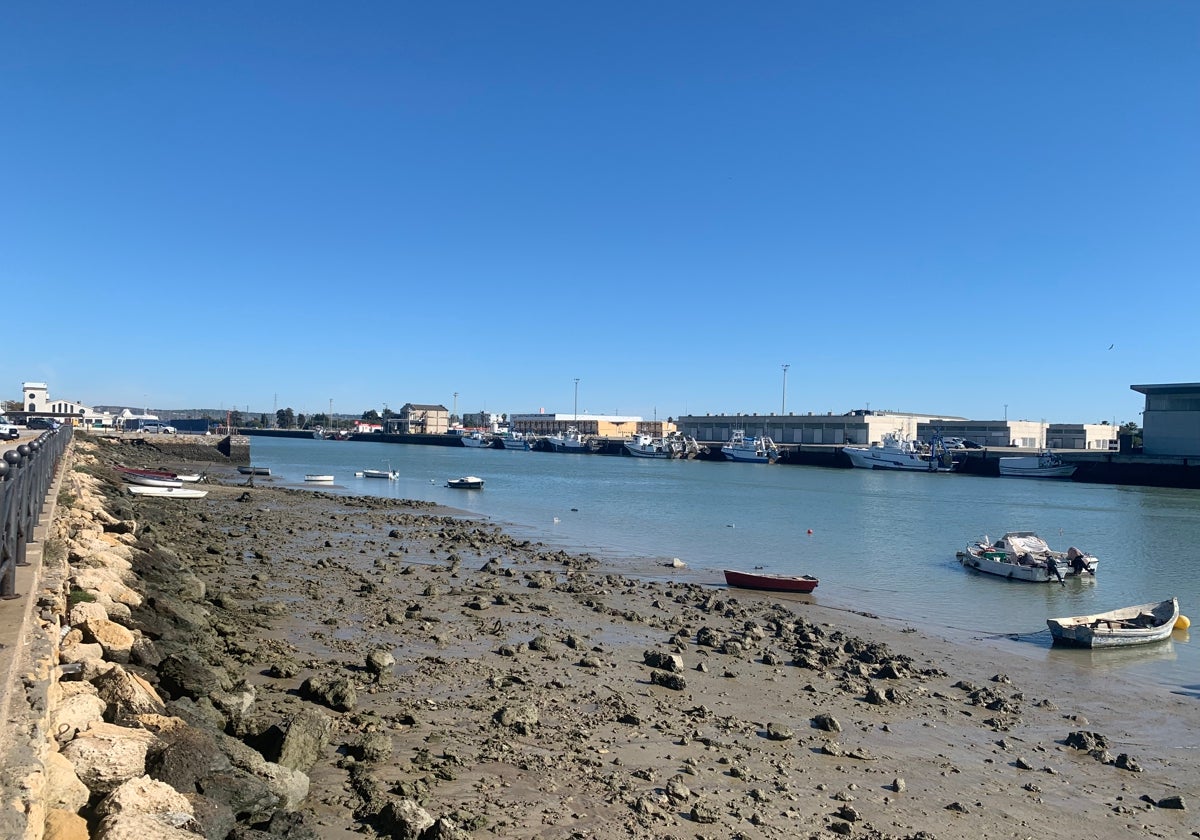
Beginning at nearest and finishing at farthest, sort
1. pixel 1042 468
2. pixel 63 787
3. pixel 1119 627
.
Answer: pixel 63 787 → pixel 1119 627 → pixel 1042 468

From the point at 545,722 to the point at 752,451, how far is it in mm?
137861

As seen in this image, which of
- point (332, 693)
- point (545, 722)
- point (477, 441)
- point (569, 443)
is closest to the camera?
point (332, 693)

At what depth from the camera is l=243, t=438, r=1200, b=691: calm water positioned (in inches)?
981

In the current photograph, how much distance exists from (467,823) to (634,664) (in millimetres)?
7460

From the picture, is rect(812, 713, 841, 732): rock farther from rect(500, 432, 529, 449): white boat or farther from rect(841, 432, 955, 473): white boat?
rect(500, 432, 529, 449): white boat

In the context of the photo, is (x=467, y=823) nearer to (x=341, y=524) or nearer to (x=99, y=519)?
(x=99, y=519)

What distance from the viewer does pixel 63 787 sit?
5637 millimetres

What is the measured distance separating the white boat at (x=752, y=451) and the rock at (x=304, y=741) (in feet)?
453

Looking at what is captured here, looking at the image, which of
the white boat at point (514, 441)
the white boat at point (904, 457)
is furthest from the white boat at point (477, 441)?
the white boat at point (904, 457)

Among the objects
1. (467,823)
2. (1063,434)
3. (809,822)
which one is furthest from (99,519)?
(1063,434)

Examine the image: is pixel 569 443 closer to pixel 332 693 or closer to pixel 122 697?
pixel 332 693

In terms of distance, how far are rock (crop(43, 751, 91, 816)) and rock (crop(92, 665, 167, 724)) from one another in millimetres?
1650

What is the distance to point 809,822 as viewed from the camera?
9.34m

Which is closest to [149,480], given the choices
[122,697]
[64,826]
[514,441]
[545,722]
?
[545,722]
